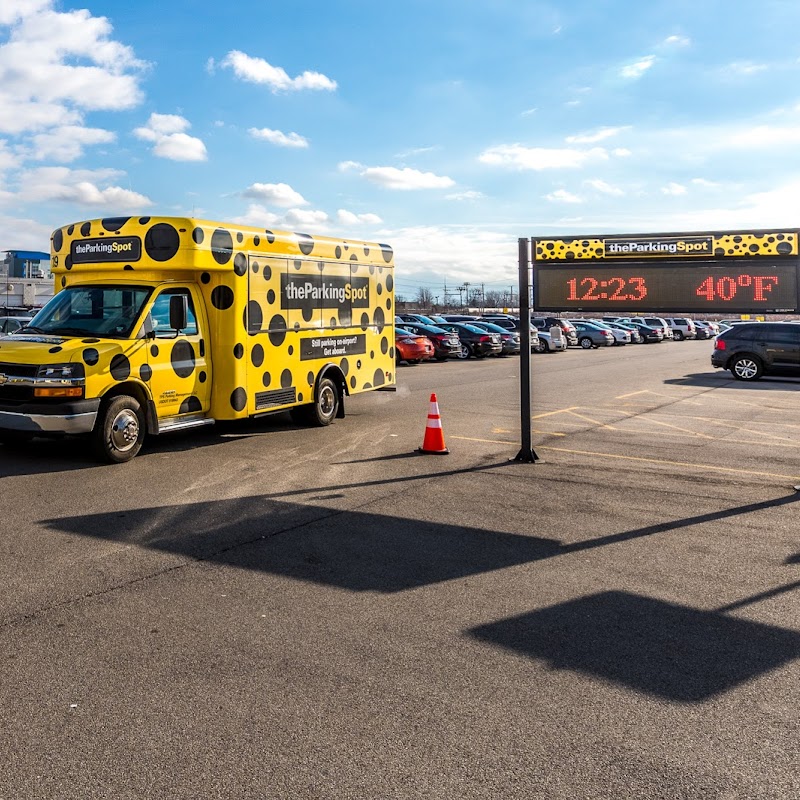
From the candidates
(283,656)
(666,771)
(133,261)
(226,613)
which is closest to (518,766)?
(666,771)

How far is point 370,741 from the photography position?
12.1 ft

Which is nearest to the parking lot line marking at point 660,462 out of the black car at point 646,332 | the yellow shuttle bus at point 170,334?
the yellow shuttle bus at point 170,334

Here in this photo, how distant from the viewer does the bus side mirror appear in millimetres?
10797

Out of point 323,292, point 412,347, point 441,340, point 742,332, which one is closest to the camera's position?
point 323,292

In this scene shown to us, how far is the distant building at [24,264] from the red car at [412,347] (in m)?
62.1

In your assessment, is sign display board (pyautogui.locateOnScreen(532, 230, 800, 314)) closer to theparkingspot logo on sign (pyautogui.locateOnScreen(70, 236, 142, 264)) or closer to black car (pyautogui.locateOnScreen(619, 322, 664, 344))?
theparkingspot logo on sign (pyautogui.locateOnScreen(70, 236, 142, 264))

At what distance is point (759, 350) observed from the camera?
73.6ft

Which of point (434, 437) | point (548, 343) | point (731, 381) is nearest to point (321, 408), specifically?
point (434, 437)

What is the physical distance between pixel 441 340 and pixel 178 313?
21546 millimetres

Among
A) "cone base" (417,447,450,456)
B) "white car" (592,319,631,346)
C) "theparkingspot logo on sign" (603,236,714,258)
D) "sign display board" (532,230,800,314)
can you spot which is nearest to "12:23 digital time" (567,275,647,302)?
"sign display board" (532,230,800,314)

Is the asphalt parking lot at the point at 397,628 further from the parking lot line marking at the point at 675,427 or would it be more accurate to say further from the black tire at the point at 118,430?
the parking lot line marking at the point at 675,427

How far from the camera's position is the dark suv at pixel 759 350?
865 inches

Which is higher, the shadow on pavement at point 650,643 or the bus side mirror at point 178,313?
the bus side mirror at point 178,313

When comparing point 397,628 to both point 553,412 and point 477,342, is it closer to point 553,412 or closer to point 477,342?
point 553,412
